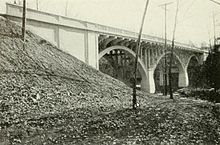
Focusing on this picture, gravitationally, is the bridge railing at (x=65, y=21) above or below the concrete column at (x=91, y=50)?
above

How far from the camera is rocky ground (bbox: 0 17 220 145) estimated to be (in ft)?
33.9

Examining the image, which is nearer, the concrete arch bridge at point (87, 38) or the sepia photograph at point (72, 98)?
the sepia photograph at point (72, 98)

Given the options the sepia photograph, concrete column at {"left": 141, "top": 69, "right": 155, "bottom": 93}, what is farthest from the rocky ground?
concrete column at {"left": 141, "top": 69, "right": 155, "bottom": 93}

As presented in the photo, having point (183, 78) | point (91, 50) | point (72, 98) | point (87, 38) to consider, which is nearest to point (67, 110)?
point (72, 98)

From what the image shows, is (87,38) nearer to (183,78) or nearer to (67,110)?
(67,110)

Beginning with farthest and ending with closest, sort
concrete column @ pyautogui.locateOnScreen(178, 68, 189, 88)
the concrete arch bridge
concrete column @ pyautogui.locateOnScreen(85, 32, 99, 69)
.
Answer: concrete column @ pyautogui.locateOnScreen(178, 68, 189, 88)
concrete column @ pyautogui.locateOnScreen(85, 32, 99, 69)
the concrete arch bridge

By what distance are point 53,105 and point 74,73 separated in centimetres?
622

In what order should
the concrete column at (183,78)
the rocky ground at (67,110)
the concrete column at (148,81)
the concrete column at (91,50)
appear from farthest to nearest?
the concrete column at (183,78)
the concrete column at (148,81)
the concrete column at (91,50)
the rocky ground at (67,110)

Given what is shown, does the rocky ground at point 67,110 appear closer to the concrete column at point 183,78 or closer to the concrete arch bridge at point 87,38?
the concrete arch bridge at point 87,38

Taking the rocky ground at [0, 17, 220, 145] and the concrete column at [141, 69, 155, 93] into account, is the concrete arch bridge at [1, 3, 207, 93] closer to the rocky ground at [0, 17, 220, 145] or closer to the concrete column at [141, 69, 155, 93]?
the concrete column at [141, 69, 155, 93]

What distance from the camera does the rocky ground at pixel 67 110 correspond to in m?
10.3

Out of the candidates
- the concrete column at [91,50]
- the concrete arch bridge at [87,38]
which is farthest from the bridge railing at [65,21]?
the concrete column at [91,50]

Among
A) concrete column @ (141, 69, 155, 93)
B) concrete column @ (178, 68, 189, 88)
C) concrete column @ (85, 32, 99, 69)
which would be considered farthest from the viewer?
concrete column @ (178, 68, 189, 88)

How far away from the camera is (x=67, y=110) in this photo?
538 inches
